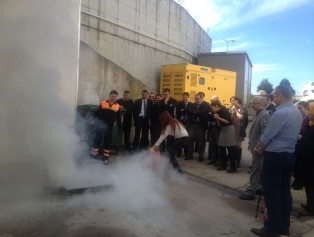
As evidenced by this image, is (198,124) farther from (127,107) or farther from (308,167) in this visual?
(308,167)

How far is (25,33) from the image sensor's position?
6.00m

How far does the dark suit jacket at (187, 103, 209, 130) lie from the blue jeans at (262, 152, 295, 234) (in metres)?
4.05

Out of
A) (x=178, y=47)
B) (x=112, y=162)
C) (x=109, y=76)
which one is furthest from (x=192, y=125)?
(x=178, y=47)

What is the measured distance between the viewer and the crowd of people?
3658 mm

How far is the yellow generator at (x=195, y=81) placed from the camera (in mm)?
10562

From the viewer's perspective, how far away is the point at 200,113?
7750 millimetres

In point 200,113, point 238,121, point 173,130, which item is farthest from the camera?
point 200,113

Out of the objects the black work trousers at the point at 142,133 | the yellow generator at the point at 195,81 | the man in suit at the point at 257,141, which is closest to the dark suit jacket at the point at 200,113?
the black work trousers at the point at 142,133

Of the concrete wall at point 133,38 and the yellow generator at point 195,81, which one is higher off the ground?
the concrete wall at point 133,38

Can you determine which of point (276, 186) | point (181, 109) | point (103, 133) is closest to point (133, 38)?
point (181, 109)

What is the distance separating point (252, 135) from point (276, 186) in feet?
5.40

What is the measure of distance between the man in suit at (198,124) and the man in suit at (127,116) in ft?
5.70

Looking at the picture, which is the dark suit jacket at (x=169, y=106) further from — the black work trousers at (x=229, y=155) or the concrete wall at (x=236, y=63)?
the concrete wall at (x=236, y=63)

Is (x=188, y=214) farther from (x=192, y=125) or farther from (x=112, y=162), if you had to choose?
(x=192, y=125)
